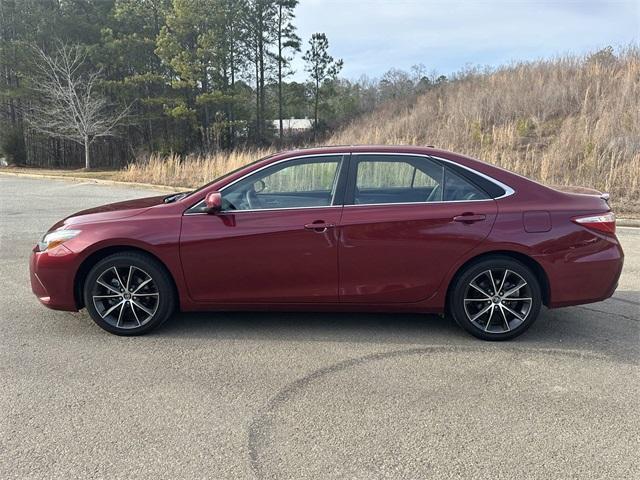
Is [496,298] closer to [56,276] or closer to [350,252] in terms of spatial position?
[350,252]

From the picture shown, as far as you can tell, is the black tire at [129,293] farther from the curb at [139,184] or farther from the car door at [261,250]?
the curb at [139,184]

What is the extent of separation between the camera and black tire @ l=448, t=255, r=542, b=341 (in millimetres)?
4016

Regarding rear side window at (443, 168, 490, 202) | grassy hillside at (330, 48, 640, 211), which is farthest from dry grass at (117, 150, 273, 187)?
rear side window at (443, 168, 490, 202)

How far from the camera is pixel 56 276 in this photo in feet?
13.5

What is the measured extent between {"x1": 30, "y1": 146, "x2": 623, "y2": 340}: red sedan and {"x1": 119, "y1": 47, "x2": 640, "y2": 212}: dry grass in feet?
27.4

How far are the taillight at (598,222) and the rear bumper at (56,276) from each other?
13.7 ft

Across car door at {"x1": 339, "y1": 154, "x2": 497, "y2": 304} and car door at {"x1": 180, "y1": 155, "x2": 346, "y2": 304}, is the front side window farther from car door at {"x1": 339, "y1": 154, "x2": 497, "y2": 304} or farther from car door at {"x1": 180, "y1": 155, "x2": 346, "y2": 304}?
car door at {"x1": 339, "y1": 154, "x2": 497, "y2": 304}

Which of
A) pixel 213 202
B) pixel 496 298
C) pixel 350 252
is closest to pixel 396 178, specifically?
pixel 350 252

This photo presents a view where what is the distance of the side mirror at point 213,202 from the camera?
3977 millimetres

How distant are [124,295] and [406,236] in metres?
2.41

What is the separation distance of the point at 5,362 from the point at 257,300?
1936 mm

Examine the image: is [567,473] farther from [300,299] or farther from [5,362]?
[5,362]

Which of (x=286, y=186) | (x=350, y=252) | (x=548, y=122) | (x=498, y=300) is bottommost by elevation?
(x=498, y=300)

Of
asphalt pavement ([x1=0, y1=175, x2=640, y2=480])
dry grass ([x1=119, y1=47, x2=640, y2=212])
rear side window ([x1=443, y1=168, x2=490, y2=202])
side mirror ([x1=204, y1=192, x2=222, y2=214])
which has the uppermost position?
dry grass ([x1=119, y1=47, x2=640, y2=212])
